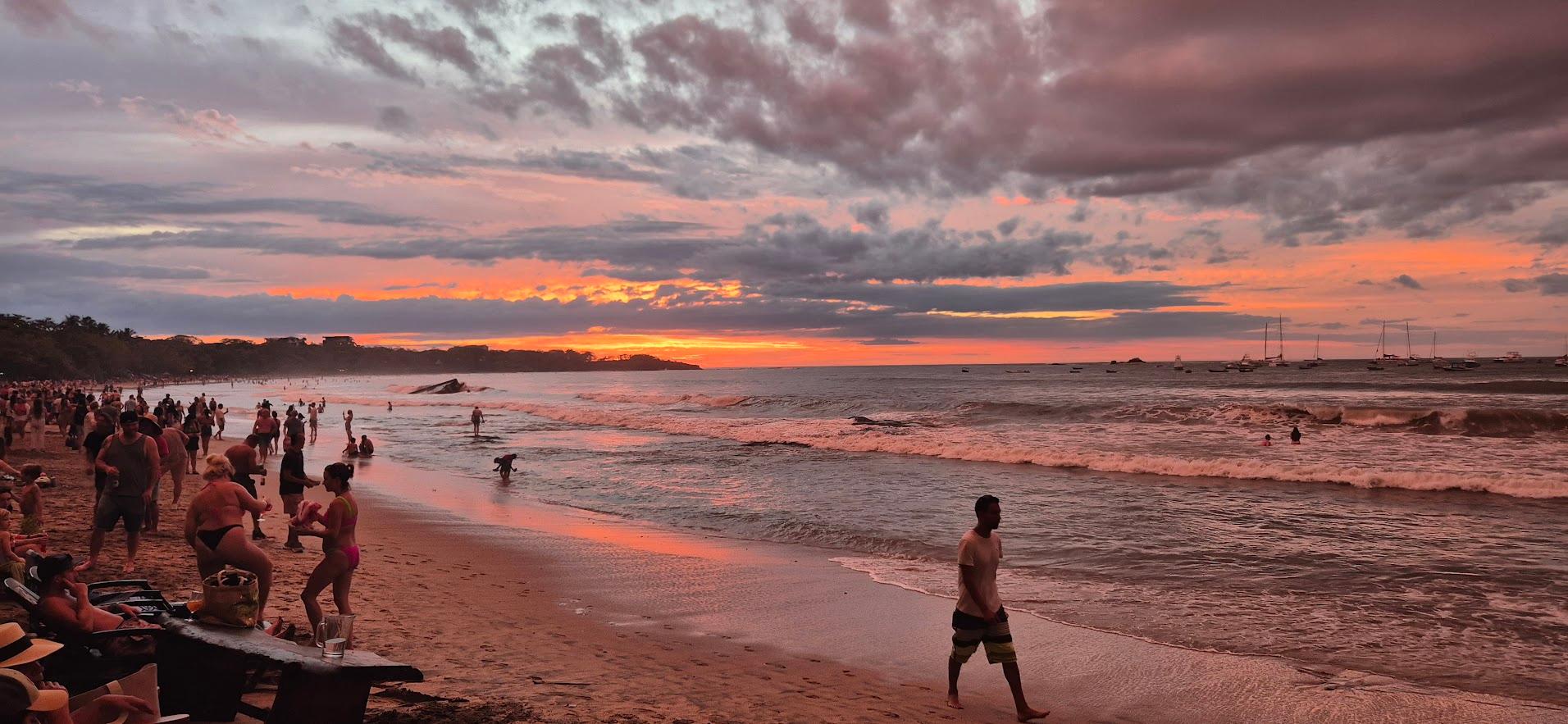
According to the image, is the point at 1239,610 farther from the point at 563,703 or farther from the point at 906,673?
the point at 563,703

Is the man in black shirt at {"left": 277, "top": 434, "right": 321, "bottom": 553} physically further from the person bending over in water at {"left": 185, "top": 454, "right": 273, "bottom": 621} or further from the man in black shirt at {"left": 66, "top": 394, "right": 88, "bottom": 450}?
the man in black shirt at {"left": 66, "top": 394, "right": 88, "bottom": 450}

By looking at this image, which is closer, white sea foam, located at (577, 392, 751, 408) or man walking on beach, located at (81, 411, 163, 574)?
man walking on beach, located at (81, 411, 163, 574)

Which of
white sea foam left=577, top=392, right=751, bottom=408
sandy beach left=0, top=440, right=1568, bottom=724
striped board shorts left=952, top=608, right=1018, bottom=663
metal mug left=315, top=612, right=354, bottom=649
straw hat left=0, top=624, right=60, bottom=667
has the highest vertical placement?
straw hat left=0, top=624, right=60, bottom=667

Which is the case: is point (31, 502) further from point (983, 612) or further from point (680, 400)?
point (680, 400)

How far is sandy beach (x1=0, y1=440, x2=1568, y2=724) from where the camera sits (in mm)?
6363

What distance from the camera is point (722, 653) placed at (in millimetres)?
7941

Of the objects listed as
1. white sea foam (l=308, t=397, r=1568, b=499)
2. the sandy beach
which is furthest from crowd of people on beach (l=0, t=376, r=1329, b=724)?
white sea foam (l=308, t=397, r=1568, b=499)

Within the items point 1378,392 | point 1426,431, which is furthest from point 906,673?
point 1378,392

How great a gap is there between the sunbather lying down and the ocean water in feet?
27.3

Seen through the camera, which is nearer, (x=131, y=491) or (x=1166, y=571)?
(x=131, y=491)

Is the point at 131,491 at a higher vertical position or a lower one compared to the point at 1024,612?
higher

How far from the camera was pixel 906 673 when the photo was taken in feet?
24.7

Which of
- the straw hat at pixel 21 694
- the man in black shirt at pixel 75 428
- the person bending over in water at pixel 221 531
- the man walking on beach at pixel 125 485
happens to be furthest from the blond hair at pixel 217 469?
the man in black shirt at pixel 75 428

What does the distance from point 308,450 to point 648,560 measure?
22289mm
